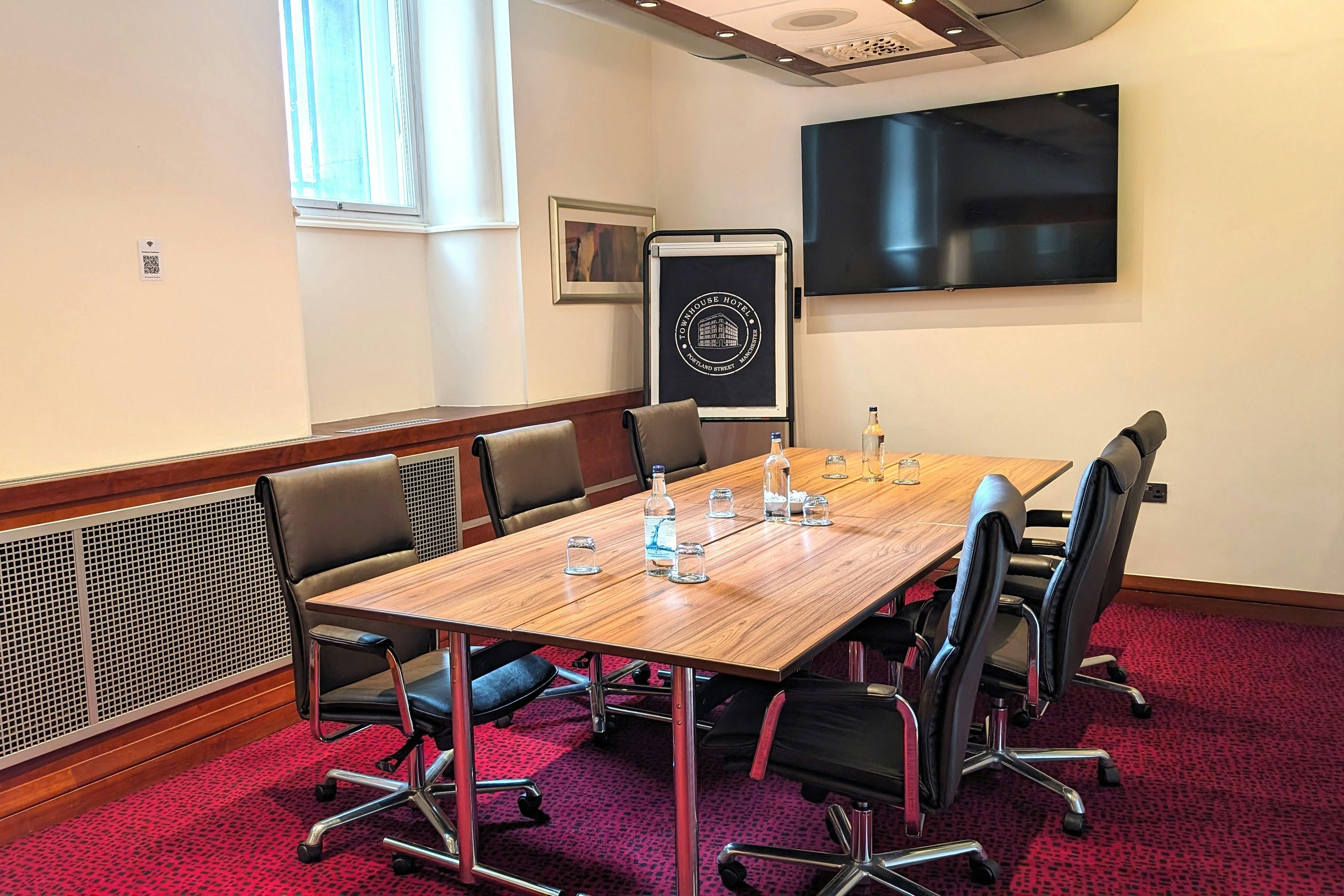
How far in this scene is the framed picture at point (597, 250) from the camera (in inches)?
209

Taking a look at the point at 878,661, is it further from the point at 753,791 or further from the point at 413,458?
the point at 413,458

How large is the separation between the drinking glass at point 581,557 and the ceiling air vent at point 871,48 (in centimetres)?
267

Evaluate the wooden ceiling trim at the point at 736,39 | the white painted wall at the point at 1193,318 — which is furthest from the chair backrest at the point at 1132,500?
the wooden ceiling trim at the point at 736,39

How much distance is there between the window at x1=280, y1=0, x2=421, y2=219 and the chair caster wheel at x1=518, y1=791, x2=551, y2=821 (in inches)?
111

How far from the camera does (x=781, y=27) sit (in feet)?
13.2

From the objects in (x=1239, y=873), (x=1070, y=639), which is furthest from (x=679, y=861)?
(x=1239, y=873)

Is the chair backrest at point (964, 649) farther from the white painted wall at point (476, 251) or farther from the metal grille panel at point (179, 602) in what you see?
the white painted wall at point (476, 251)

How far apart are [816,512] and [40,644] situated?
2.39 meters

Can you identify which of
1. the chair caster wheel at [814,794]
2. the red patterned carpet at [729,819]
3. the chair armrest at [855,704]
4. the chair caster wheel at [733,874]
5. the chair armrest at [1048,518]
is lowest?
the red patterned carpet at [729,819]

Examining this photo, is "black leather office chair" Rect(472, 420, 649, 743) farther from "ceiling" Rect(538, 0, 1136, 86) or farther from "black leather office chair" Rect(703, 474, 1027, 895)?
"ceiling" Rect(538, 0, 1136, 86)

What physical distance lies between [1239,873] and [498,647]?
2.04 meters

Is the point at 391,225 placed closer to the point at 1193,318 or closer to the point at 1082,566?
the point at 1082,566

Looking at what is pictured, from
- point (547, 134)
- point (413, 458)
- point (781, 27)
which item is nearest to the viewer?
point (781, 27)

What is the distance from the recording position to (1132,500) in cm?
304
